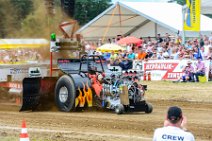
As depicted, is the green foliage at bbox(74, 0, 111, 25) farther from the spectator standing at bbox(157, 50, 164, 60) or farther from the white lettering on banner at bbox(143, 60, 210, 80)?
the white lettering on banner at bbox(143, 60, 210, 80)

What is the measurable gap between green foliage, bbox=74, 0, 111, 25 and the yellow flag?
788 inches

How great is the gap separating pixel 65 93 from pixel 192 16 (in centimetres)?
1360

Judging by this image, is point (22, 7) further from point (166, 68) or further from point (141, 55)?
point (141, 55)

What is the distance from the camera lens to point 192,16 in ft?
85.2

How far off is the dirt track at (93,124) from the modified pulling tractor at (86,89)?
0.26 metres

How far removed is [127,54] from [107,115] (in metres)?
14.0

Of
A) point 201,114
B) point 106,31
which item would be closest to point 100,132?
point 201,114

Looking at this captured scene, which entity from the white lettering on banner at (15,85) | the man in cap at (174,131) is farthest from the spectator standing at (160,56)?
the man in cap at (174,131)

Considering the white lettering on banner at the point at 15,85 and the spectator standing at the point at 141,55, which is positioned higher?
the spectator standing at the point at 141,55

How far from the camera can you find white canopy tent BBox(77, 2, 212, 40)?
1344 inches

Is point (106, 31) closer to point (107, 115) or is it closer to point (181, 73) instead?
point (181, 73)

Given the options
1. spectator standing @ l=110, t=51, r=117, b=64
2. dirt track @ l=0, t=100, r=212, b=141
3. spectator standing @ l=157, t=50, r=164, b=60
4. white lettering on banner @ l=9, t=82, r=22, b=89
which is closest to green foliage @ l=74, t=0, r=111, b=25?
spectator standing @ l=110, t=51, r=117, b=64

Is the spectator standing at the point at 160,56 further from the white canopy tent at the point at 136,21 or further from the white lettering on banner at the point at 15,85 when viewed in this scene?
the white lettering on banner at the point at 15,85

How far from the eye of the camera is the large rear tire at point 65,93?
13500 mm
